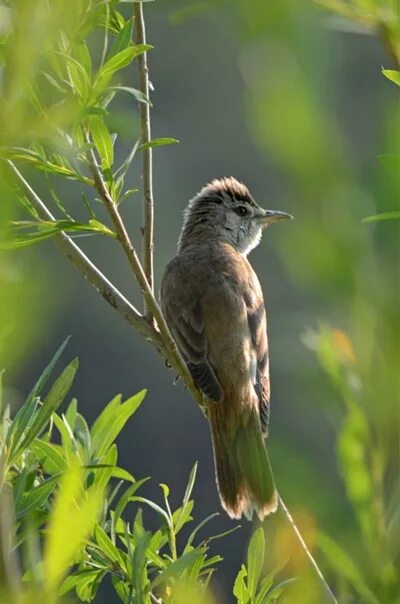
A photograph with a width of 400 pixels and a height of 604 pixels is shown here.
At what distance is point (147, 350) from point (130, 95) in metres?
21.1

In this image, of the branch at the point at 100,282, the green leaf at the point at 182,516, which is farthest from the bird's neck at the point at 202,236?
the green leaf at the point at 182,516

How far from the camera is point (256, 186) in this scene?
79.8ft

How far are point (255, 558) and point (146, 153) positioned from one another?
3.12 feet

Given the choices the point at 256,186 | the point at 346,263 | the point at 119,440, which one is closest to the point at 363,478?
the point at 346,263

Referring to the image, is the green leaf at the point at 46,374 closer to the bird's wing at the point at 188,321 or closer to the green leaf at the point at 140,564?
the green leaf at the point at 140,564

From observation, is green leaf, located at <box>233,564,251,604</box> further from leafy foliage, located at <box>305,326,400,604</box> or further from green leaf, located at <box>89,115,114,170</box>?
leafy foliage, located at <box>305,326,400,604</box>

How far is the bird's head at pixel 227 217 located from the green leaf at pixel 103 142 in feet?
13.6

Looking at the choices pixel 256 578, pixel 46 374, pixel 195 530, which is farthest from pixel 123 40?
pixel 195 530

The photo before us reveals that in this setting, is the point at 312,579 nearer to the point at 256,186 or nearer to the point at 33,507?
the point at 33,507

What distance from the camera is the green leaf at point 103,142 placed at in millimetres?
1604

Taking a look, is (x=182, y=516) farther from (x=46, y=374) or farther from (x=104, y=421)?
(x=46, y=374)

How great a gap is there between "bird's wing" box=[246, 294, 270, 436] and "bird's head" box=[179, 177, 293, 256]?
1.03 meters

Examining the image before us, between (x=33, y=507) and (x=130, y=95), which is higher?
(x=130, y=95)

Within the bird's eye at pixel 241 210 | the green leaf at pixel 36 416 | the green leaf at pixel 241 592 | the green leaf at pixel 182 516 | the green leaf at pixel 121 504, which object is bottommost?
the bird's eye at pixel 241 210
